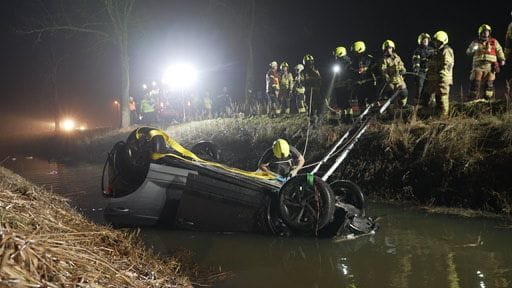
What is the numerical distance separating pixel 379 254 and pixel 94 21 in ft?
71.7

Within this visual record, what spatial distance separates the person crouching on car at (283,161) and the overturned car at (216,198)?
0.67 m

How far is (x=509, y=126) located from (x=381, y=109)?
6.79 feet

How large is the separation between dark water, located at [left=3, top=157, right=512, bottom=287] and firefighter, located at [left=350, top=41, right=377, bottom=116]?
12.0 ft

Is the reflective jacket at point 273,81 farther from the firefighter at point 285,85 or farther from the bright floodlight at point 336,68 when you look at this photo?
the bright floodlight at point 336,68

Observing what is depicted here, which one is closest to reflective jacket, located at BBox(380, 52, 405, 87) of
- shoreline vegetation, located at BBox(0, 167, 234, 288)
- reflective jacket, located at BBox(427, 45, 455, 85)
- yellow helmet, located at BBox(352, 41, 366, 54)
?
yellow helmet, located at BBox(352, 41, 366, 54)

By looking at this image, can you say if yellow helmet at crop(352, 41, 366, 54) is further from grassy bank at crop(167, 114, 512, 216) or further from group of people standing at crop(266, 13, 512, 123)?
grassy bank at crop(167, 114, 512, 216)

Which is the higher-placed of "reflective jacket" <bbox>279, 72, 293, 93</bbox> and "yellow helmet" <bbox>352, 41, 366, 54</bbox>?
"yellow helmet" <bbox>352, 41, 366, 54</bbox>

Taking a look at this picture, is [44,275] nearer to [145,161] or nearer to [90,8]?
[145,161]

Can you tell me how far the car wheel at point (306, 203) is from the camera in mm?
5898

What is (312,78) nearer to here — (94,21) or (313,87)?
(313,87)

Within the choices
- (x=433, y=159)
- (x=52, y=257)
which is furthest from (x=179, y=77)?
(x=52, y=257)

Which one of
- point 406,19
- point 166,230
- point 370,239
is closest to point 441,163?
point 370,239

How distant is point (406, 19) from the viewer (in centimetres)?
2514

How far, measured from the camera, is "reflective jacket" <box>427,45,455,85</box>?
845cm
